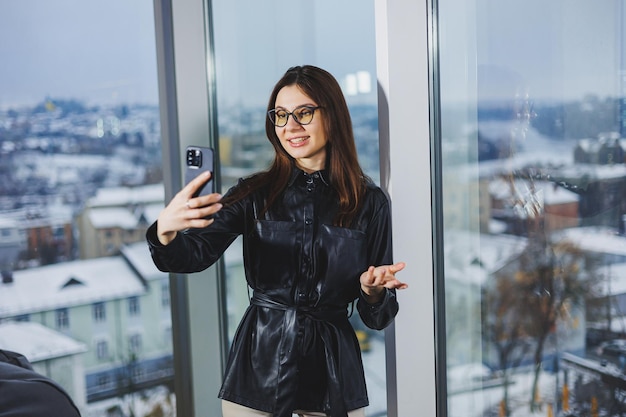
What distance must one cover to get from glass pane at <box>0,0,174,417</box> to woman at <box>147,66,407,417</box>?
83cm

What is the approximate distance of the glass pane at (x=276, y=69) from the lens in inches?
94.6

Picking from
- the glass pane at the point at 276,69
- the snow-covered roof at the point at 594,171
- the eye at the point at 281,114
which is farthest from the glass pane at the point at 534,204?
the eye at the point at 281,114

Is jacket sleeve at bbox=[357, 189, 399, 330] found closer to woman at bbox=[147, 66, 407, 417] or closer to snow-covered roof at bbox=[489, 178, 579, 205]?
woman at bbox=[147, 66, 407, 417]

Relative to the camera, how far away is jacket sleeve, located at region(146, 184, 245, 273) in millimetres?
1796

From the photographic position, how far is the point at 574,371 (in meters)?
1.95

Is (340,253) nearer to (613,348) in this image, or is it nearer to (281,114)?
(281,114)

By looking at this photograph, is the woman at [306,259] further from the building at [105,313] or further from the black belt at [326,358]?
the building at [105,313]

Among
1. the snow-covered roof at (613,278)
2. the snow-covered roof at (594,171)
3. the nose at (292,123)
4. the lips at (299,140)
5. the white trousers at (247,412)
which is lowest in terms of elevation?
the white trousers at (247,412)

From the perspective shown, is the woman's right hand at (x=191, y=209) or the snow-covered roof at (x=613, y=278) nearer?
the woman's right hand at (x=191, y=209)

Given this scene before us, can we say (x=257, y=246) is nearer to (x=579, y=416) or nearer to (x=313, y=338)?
(x=313, y=338)

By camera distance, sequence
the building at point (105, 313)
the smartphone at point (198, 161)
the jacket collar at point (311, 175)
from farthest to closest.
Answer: the building at point (105, 313) → the jacket collar at point (311, 175) → the smartphone at point (198, 161)

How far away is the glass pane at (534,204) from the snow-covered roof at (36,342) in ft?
4.69

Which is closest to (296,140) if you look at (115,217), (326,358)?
(326,358)

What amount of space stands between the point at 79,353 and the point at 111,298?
0.78 feet
